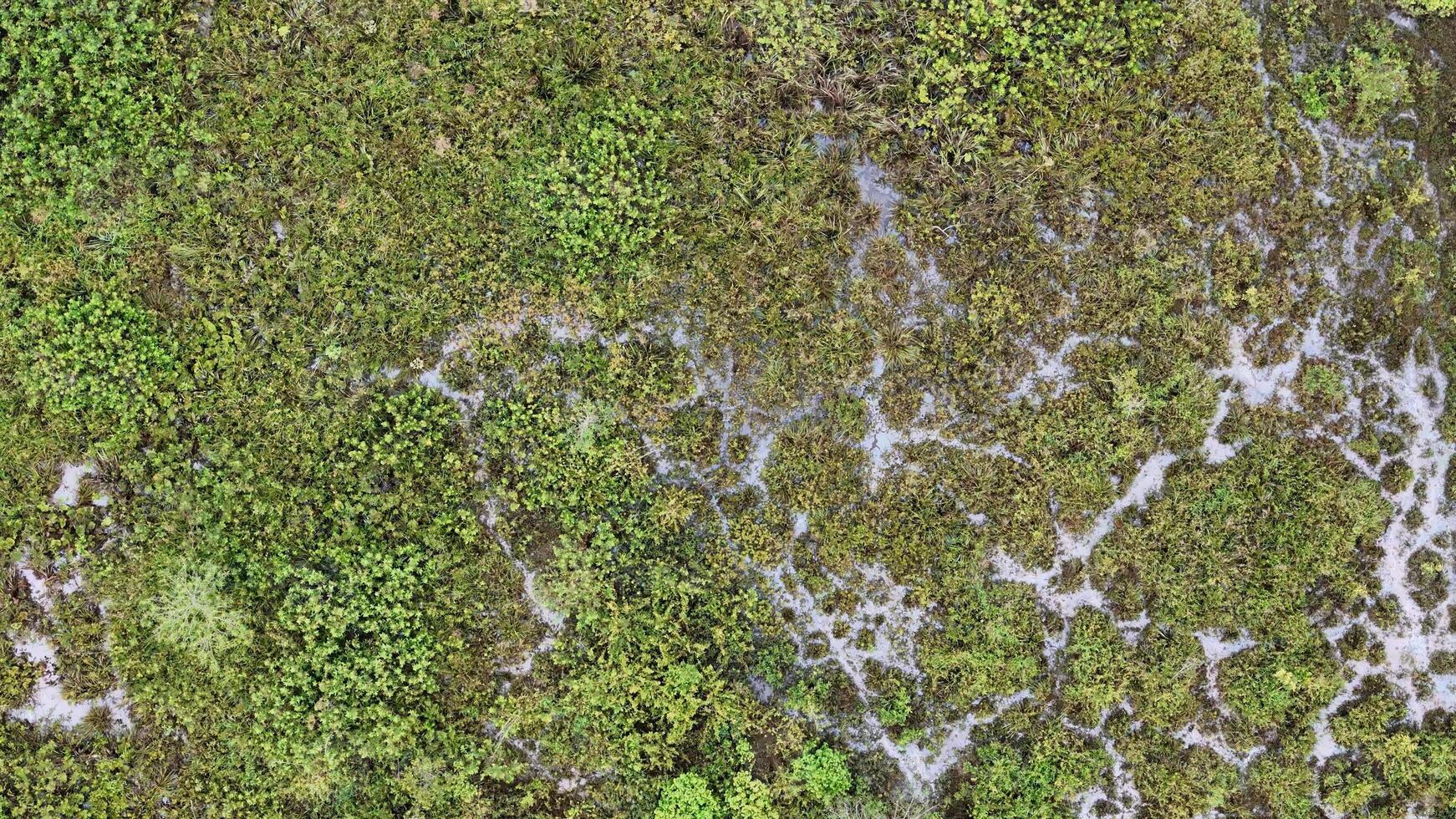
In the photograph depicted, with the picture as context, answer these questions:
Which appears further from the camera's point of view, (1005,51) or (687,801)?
(1005,51)

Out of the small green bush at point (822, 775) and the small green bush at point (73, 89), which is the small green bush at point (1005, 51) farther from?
the small green bush at point (73, 89)

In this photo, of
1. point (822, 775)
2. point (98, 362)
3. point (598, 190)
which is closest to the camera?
point (98, 362)

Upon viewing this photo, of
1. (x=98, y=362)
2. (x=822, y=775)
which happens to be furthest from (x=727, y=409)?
(x=98, y=362)

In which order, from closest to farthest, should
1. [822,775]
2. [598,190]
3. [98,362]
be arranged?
[98,362], [598,190], [822,775]

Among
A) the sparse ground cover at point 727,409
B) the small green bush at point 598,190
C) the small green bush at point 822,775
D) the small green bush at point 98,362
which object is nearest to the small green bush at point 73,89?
the sparse ground cover at point 727,409

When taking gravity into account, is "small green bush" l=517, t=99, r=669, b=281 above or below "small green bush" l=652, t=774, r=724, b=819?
above

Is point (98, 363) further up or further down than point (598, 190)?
further down


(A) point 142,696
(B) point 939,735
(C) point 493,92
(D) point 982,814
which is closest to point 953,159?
→ (C) point 493,92

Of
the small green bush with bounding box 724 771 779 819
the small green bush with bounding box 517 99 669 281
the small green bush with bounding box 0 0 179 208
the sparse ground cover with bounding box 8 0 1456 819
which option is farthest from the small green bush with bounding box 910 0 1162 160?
the small green bush with bounding box 0 0 179 208

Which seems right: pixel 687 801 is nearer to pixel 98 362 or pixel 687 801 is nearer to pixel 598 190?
pixel 598 190

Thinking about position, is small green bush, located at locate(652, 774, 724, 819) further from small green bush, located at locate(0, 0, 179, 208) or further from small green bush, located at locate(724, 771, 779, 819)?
small green bush, located at locate(0, 0, 179, 208)
